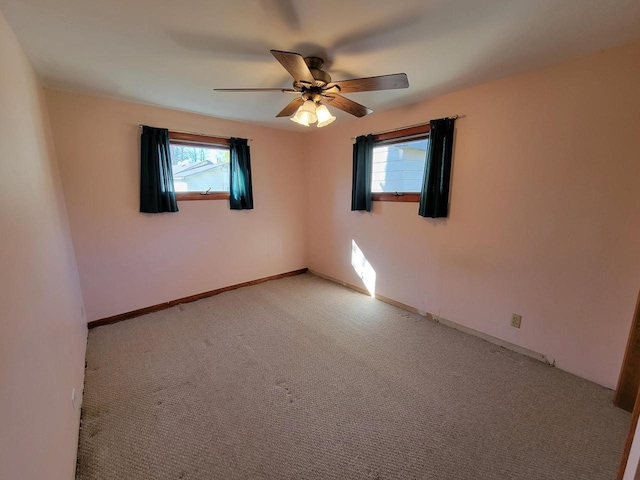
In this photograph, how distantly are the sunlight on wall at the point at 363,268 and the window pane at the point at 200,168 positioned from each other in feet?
6.38

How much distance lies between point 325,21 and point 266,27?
35 centimetres

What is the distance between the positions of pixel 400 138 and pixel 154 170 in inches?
107

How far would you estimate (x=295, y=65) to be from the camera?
1543 millimetres

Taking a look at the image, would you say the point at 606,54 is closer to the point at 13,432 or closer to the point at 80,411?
the point at 13,432

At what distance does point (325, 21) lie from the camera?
1.49 metres

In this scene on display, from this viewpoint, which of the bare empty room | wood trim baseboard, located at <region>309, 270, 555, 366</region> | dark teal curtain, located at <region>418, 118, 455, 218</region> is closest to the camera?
the bare empty room

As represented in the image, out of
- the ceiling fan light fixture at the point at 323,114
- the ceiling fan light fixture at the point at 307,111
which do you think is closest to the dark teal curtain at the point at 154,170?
the ceiling fan light fixture at the point at 307,111

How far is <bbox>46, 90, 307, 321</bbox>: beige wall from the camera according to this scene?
8.37 feet

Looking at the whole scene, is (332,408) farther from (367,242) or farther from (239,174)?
(239,174)

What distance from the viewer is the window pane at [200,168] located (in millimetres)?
3137

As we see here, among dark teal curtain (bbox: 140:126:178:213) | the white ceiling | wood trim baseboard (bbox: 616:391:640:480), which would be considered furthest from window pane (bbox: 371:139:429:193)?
dark teal curtain (bbox: 140:126:178:213)

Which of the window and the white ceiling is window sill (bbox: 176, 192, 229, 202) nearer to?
the window

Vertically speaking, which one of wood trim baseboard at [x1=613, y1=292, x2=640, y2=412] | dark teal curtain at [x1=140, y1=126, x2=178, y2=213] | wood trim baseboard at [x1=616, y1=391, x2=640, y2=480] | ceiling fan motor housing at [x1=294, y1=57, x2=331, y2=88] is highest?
ceiling fan motor housing at [x1=294, y1=57, x2=331, y2=88]

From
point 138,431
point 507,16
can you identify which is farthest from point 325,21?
point 138,431
